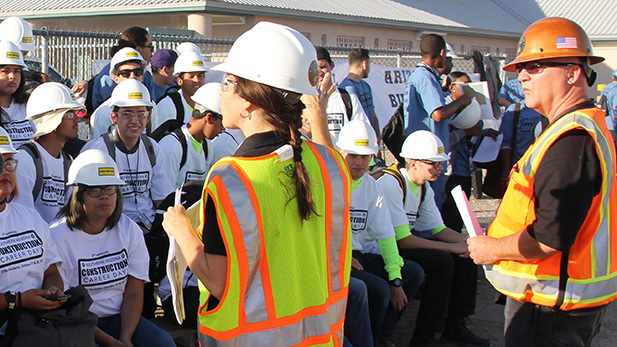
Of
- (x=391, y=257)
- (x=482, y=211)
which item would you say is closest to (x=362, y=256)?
(x=391, y=257)

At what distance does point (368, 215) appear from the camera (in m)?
5.53

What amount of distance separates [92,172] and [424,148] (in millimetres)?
3023

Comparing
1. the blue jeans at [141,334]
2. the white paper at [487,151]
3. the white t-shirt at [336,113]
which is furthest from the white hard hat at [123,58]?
the white paper at [487,151]

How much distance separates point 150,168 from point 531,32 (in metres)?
3.23

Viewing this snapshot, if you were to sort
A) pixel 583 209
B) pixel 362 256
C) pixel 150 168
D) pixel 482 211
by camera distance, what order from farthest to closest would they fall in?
1. pixel 482 211
2. pixel 362 256
3. pixel 150 168
4. pixel 583 209

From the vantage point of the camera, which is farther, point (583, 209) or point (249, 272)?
point (583, 209)

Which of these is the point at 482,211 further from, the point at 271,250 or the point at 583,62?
the point at 271,250

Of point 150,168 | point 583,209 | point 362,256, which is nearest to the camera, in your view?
point 583,209

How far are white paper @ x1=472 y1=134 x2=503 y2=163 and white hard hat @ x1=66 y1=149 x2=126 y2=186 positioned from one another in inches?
203

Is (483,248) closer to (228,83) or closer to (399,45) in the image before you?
(228,83)

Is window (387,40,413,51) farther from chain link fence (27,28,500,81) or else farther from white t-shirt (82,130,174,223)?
white t-shirt (82,130,174,223)

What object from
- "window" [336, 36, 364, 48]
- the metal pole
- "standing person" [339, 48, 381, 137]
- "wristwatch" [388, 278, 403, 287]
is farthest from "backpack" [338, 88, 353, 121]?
"window" [336, 36, 364, 48]

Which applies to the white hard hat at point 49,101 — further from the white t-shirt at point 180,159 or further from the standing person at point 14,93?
the white t-shirt at point 180,159

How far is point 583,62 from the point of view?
285cm
